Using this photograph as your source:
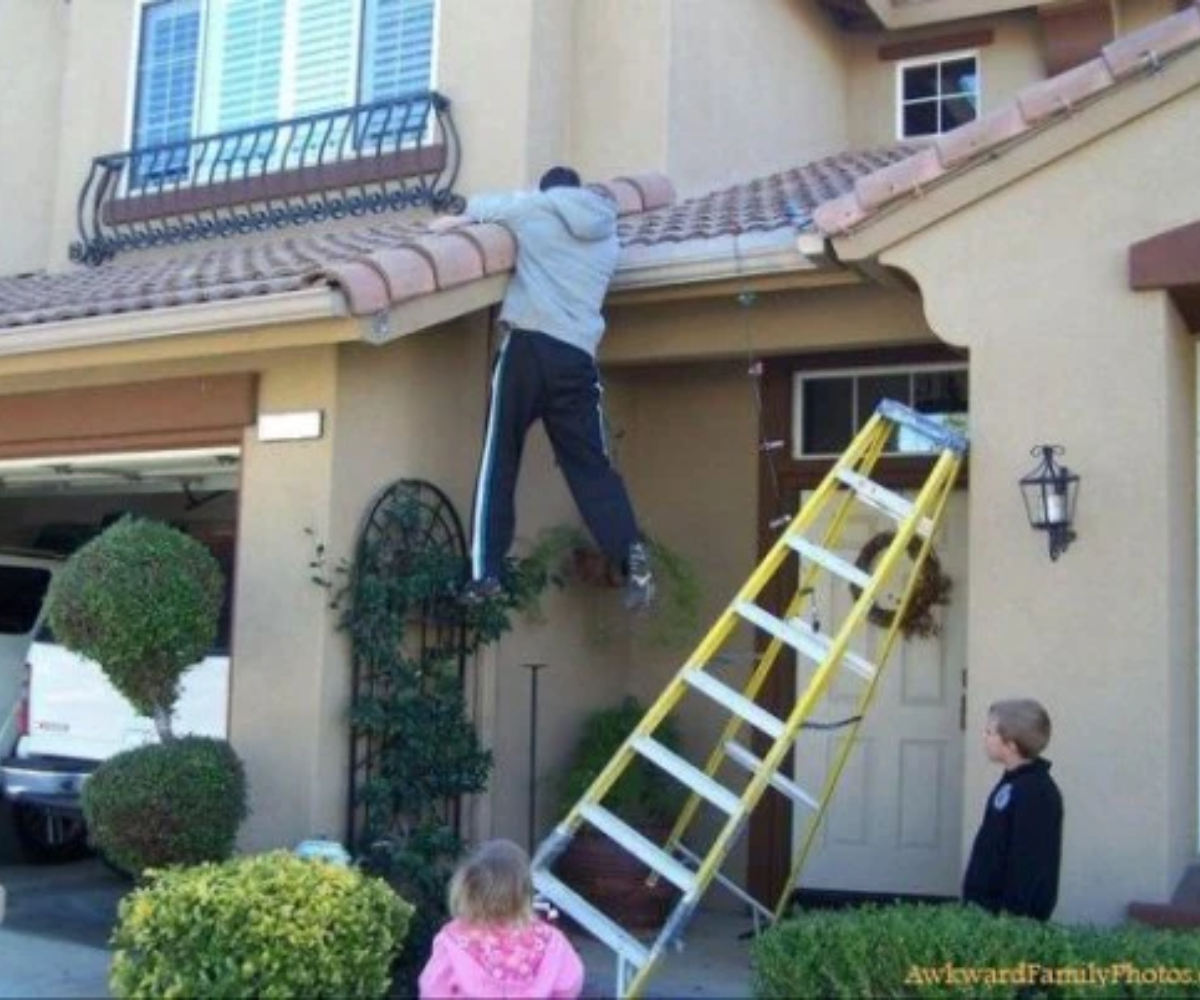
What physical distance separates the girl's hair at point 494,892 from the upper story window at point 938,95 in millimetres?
8541

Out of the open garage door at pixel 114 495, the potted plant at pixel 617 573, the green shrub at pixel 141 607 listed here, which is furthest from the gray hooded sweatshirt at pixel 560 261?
the green shrub at pixel 141 607

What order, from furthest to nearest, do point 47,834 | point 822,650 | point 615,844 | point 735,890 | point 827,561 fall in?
1. point 47,834
2. point 615,844
3. point 735,890
4. point 827,561
5. point 822,650

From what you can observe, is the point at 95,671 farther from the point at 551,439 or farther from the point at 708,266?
the point at 708,266

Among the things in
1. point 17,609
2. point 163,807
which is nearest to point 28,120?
point 17,609

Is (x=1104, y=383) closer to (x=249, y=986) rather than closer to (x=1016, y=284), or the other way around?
(x=1016, y=284)

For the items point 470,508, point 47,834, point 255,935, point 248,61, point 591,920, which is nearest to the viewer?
point 255,935

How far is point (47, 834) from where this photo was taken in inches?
412

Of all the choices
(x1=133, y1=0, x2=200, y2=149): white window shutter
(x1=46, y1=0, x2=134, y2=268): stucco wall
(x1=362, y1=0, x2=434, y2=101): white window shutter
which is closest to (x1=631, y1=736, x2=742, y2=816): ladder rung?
(x1=362, y1=0, x2=434, y2=101): white window shutter

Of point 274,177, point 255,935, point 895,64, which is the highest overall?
point 895,64

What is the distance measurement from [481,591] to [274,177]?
13.7 ft

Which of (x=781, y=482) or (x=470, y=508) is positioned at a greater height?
(x=781, y=482)

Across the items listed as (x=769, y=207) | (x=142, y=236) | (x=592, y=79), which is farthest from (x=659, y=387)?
(x=142, y=236)

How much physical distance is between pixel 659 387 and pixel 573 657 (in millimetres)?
1702

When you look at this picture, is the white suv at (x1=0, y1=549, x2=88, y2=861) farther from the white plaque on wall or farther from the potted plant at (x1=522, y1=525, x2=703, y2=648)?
the potted plant at (x1=522, y1=525, x2=703, y2=648)
